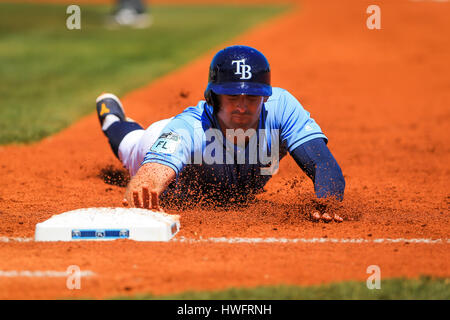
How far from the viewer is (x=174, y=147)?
500 centimetres

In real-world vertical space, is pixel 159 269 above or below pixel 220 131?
below

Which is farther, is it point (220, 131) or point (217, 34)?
point (217, 34)

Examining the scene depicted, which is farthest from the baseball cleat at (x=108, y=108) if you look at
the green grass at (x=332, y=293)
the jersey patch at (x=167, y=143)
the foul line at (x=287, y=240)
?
the green grass at (x=332, y=293)

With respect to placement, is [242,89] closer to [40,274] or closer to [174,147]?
[174,147]

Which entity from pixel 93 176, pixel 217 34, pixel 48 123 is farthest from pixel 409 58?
pixel 93 176

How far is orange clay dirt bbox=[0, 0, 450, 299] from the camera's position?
12.9 feet

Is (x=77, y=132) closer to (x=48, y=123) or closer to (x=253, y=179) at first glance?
(x=48, y=123)

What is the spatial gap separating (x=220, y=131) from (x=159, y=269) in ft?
5.19

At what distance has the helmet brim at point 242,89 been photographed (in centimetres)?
504

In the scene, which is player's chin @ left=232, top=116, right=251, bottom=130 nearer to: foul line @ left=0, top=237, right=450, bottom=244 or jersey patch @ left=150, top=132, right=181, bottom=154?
jersey patch @ left=150, top=132, right=181, bottom=154

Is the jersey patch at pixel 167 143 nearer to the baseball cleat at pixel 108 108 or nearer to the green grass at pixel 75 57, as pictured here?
the baseball cleat at pixel 108 108

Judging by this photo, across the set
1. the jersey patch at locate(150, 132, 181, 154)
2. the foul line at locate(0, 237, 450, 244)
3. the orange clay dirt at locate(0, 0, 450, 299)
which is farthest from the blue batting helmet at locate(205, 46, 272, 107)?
the foul line at locate(0, 237, 450, 244)

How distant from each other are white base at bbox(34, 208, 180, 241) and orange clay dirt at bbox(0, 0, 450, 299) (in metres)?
0.08
